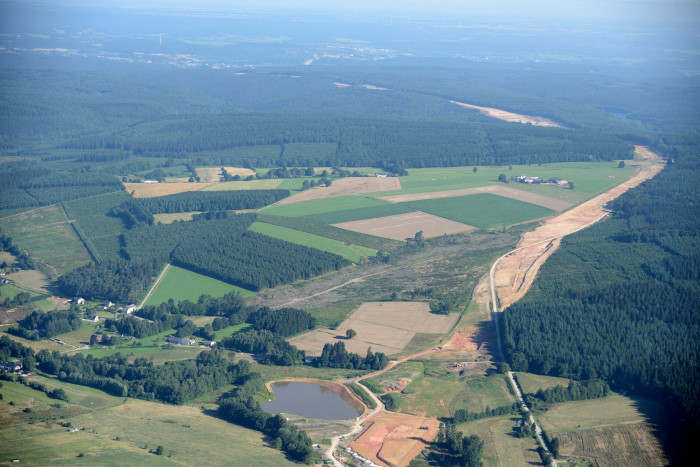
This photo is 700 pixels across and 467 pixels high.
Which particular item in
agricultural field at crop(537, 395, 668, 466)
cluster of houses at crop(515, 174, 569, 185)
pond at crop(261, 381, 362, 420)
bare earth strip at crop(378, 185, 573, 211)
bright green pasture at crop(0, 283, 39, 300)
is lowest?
bright green pasture at crop(0, 283, 39, 300)

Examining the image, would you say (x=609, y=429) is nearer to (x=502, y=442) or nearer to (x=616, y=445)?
(x=616, y=445)

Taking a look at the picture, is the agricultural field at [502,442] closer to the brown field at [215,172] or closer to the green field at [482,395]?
the green field at [482,395]

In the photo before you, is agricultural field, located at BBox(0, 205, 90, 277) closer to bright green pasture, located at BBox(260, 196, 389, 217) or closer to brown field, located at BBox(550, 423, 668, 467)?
bright green pasture, located at BBox(260, 196, 389, 217)

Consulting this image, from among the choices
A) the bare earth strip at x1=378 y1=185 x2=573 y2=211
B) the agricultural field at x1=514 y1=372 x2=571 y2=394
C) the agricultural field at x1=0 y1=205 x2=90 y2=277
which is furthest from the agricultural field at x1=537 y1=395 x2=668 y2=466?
the bare earth strip at x1=378 y1=185 x2=573 y2=211

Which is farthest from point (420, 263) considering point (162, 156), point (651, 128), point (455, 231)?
point (651, 128)

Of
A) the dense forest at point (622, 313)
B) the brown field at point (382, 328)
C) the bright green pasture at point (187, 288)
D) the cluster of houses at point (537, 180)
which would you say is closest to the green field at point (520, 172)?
the cluster of houses at point (537, 180)

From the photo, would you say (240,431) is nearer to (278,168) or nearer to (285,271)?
(285,271)
